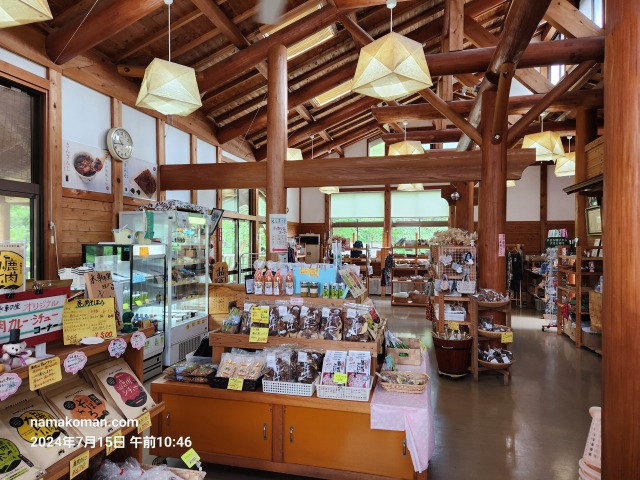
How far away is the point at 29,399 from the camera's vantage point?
65.5 inches

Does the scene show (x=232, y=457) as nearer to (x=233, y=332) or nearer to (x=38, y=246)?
(x=233, y=332)

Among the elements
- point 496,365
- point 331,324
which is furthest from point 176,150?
point 496,365

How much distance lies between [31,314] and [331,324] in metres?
1.88

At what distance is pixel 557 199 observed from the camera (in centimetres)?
1348

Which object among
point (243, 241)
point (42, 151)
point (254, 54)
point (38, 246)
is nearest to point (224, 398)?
point (38, 246)

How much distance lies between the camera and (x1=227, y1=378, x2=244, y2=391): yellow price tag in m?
2.80

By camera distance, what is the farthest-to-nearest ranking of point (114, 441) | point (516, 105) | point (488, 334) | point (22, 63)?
point (516, 105) → point (488, 334) → point (22, 63) → point (114, 441)

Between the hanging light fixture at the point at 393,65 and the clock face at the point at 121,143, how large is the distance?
3.62m

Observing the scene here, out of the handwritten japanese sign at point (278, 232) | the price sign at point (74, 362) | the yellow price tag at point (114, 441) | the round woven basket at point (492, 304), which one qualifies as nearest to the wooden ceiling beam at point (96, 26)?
the handwritten japanese sign at point (278, 232)

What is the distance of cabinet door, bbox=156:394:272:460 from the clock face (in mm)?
3821

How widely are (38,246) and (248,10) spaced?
4.08m

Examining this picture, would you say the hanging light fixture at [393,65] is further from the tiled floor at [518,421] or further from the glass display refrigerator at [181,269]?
the glass display refrigerator at [181,269]

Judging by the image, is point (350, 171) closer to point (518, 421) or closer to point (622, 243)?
point (518, 421)

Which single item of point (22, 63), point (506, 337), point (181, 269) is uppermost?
point (22, 63)
